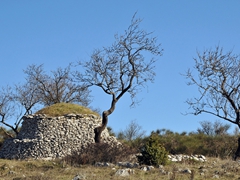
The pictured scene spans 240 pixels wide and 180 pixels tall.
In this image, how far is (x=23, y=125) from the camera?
28.5 meters

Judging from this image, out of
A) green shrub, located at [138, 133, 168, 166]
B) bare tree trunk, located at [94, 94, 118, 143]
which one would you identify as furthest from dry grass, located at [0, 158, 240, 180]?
bare tree trunk, located at [94, 94, 118, 143]

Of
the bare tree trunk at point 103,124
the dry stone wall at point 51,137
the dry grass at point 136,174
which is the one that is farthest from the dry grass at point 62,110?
the dry grass at point 136,174

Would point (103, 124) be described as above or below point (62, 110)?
below

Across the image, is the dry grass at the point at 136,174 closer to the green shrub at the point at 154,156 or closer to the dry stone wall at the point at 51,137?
the green shrub at the point at 154,156

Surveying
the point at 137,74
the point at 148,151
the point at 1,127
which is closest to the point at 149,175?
the point at 148,151

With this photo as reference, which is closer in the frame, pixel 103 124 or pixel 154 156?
pixel 154 156

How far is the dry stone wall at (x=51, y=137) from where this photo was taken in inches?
1021

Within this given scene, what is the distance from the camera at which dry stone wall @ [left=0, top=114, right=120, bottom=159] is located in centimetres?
2594

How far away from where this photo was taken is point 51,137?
26438 mm

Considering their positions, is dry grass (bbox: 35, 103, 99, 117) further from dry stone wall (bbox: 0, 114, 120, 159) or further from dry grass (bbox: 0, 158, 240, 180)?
dry grass (bbox: 0, 158, 240, 180)

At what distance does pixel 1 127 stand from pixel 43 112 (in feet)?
40.9

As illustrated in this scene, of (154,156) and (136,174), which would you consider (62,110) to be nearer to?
(154,156)

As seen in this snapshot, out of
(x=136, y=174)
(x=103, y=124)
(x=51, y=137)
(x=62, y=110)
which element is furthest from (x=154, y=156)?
(x=62, y=110)

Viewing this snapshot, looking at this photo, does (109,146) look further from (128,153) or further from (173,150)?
(173,150)
